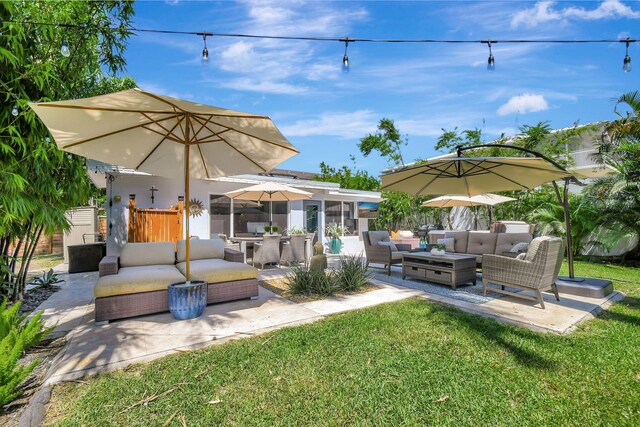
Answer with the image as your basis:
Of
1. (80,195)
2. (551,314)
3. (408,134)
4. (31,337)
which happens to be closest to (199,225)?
(80,195)

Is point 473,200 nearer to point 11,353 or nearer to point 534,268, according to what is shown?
point 534,268

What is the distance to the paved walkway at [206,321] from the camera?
318 cm

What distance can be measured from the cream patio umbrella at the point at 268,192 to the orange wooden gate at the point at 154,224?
1.54 metres

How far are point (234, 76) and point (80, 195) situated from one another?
5386 mm

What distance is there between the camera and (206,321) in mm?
4230

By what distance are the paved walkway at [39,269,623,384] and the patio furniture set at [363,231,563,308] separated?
403 mm

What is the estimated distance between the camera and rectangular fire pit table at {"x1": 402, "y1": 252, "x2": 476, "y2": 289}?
6148mm

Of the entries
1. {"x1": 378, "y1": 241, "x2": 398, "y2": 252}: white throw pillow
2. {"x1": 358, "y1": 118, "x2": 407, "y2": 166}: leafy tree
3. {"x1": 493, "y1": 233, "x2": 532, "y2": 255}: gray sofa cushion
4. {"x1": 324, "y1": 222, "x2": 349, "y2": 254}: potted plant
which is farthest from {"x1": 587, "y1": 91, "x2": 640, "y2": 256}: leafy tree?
{"x1": 358, "y1": 118, "x2": 407, "y2": 166}: leafy tree

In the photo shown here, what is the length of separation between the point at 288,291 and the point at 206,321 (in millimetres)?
1866

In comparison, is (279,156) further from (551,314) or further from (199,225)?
(199,225)

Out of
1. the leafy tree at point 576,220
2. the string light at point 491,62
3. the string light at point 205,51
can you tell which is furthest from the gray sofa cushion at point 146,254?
the leafy tree at point 576,220

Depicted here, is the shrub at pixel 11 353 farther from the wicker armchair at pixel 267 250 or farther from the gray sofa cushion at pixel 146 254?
the wicker armchair at pixel 267 250

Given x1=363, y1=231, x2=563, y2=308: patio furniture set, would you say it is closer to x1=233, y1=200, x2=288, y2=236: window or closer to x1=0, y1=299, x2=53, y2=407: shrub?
x1=233, y1=200, x2=288, y2=236: window

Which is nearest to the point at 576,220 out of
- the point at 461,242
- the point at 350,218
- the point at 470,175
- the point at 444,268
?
the point at 461,242
